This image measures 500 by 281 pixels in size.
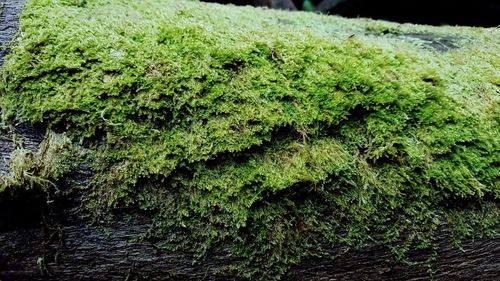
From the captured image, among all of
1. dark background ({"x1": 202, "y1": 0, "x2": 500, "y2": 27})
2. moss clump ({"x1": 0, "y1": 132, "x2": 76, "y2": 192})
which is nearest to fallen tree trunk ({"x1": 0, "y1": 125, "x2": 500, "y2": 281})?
moss clump ({"x1": 0, "y1": 132, "x2": 76, "y2": 192})

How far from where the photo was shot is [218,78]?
1.62m

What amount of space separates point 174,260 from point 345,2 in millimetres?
5818

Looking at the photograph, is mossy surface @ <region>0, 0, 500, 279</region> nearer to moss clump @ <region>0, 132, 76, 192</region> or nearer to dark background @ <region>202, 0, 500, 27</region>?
moss clump @ <region>0, 132, 76, 192</region>

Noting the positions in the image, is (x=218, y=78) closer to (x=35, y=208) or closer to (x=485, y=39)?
(x=35, y=208)

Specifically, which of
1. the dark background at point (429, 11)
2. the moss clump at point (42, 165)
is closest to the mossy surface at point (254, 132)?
the moss clump at point (42, 165)

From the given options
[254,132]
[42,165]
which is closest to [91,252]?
[42,165]

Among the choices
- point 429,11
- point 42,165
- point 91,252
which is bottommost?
point 91,252

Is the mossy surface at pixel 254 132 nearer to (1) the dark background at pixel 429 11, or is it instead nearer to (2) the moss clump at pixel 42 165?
(2) the moss clump at pixel 42 165

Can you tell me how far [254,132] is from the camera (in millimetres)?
1562

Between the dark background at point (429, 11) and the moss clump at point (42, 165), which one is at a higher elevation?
the dark background at point (429, 11)

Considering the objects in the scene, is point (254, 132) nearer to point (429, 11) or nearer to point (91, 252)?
point (91, 252)

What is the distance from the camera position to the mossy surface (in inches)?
59.2

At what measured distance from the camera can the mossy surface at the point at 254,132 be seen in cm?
150

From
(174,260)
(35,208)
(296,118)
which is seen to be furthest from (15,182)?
(296,118)
